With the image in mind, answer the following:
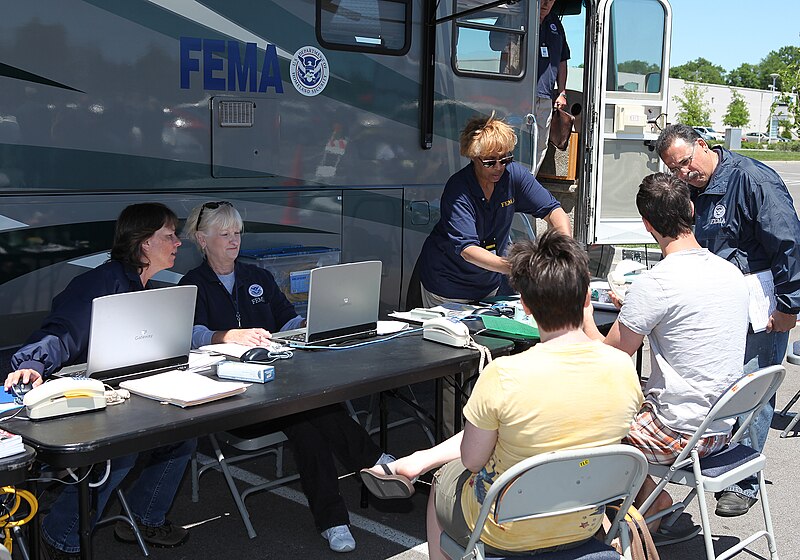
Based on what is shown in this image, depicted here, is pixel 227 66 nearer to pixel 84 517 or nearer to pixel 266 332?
pixel 266 332

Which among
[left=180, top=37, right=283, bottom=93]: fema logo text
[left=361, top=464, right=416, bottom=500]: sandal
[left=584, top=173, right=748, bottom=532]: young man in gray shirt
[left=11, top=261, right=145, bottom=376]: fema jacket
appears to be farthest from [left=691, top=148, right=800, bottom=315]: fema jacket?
[left=11, top=261, right=145, bottom=376]: fema jacket

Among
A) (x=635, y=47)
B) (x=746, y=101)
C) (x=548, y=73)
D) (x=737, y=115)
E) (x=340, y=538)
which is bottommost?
(x=340, y=538)

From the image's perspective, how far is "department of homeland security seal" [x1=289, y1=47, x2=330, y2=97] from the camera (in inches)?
195

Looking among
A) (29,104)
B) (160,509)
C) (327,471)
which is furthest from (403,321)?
(29,104)

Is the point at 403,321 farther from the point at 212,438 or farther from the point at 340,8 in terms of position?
the point at 340,8

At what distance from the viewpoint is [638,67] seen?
23.5 feet

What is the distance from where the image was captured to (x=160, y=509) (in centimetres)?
382

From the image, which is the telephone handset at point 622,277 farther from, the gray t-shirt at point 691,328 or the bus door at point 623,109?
the bus door at point 623,109

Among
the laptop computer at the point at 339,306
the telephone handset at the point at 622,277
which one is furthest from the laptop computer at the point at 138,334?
the telephone handset at the point at 622,277

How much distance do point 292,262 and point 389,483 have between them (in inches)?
91.7

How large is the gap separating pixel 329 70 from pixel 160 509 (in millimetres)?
2520

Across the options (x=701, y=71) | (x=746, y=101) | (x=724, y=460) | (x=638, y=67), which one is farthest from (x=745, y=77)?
(x=724, y=460)

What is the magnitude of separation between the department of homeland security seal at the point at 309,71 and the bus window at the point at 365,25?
10 cm

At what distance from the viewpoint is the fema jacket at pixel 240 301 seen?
4.09m
